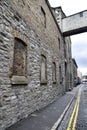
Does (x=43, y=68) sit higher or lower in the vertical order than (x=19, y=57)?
lower

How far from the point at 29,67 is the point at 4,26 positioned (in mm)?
2666

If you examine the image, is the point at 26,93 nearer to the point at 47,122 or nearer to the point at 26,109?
the point at 26,109

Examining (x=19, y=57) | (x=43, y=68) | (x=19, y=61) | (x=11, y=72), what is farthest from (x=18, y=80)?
(x=43, y=68)

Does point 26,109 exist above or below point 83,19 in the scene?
below

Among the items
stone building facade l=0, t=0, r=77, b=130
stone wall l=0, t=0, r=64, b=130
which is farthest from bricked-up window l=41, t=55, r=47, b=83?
stone wall l=0, t=0, r=64, b=130

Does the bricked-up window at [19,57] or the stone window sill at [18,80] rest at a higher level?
the bricked-up window at [19,57]

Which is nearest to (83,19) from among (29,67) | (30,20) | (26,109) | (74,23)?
(74,23)

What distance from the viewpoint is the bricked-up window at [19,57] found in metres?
6.29

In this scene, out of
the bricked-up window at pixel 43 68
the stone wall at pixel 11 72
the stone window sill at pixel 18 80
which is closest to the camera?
the stone wall at pixel 11 72

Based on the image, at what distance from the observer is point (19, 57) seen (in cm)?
662

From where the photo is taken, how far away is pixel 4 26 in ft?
17.3

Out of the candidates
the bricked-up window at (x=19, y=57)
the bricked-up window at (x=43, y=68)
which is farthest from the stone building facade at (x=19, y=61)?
the bricked-up window at (x=43, y=68)

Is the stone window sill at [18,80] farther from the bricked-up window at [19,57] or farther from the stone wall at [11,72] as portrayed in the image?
the bricked-up window at [19,57]

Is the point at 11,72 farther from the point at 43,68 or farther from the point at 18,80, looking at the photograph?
the point at 43,68
